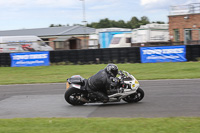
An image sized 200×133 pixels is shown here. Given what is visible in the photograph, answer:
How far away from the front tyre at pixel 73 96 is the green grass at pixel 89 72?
21.1ft

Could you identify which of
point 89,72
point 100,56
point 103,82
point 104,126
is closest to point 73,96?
point 103,82

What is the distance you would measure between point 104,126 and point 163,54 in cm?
1494

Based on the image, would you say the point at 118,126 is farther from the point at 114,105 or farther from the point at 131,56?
the point at 131,56

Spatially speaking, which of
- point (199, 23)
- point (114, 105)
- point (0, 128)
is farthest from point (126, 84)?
point (199, 23)

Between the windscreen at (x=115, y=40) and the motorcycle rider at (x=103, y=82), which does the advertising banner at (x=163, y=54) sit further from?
the motorcycle rider at (x=103, y=82)

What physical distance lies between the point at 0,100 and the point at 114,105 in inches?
178

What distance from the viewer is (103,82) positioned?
830cm

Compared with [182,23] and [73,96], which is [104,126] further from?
[182,23]

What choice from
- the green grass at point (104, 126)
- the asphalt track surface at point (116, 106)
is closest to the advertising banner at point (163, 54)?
the asphalt track surface at point (116, 106)

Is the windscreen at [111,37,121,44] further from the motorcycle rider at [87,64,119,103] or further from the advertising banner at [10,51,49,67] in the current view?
the motorcycle rider at [87,64,119,103]

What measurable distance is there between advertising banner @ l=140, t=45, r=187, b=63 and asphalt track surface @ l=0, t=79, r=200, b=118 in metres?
8.32

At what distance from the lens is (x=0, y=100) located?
10.6 metres

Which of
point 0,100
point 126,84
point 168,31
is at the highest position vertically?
point 168,31

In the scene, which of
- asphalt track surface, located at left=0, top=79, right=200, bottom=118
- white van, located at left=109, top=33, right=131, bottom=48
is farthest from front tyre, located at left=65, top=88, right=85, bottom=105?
white van, located at left=109, top=33, right=131, bottom=48
